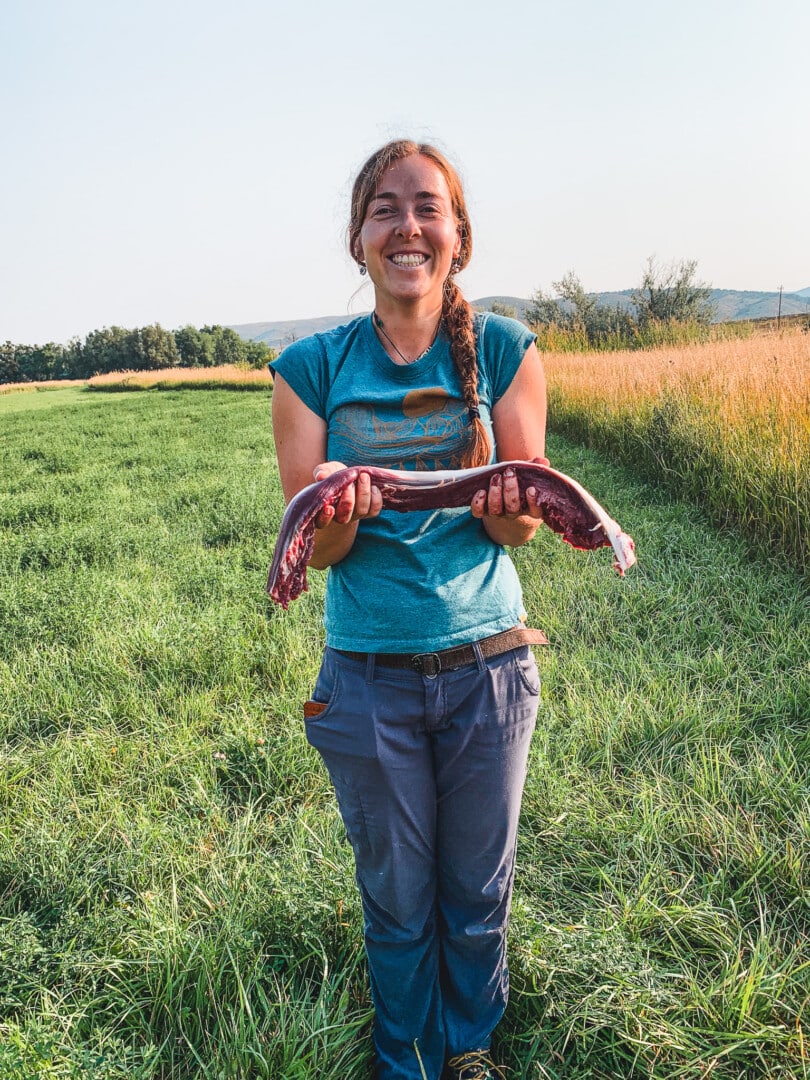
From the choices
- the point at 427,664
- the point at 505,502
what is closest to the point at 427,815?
the point at 427,664

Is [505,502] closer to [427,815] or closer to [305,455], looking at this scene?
[305,455]

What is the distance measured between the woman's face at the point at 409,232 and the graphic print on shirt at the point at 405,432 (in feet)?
0.93

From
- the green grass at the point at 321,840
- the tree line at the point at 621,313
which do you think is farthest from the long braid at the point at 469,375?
the tree line at the point at 621,313

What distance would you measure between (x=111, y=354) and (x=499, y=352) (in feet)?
304

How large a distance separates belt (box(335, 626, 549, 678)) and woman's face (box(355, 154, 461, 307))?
0.91 metres

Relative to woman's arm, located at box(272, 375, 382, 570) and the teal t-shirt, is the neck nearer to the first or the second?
the teal t-shirt

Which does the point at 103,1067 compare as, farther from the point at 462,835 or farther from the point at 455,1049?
the point at 462,835

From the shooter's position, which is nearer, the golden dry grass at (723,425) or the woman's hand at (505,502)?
the woman's hand at (505,502)

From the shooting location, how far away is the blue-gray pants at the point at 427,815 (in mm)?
1735

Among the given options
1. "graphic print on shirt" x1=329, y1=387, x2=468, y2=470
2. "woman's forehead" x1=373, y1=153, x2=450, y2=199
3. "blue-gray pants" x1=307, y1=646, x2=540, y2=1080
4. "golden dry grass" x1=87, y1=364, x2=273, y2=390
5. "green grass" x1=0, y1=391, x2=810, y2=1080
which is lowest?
"green grass" x1=0, y1=391, x2=810, y2=1080

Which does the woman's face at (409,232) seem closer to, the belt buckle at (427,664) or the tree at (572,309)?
the belt buckle at (427,664)

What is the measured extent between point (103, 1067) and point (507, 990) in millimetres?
1146

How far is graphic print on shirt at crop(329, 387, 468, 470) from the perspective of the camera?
1.80 meters

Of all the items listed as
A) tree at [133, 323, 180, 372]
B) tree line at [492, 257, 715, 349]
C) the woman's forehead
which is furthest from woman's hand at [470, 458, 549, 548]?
tree at [133, 323, 180, 372]
